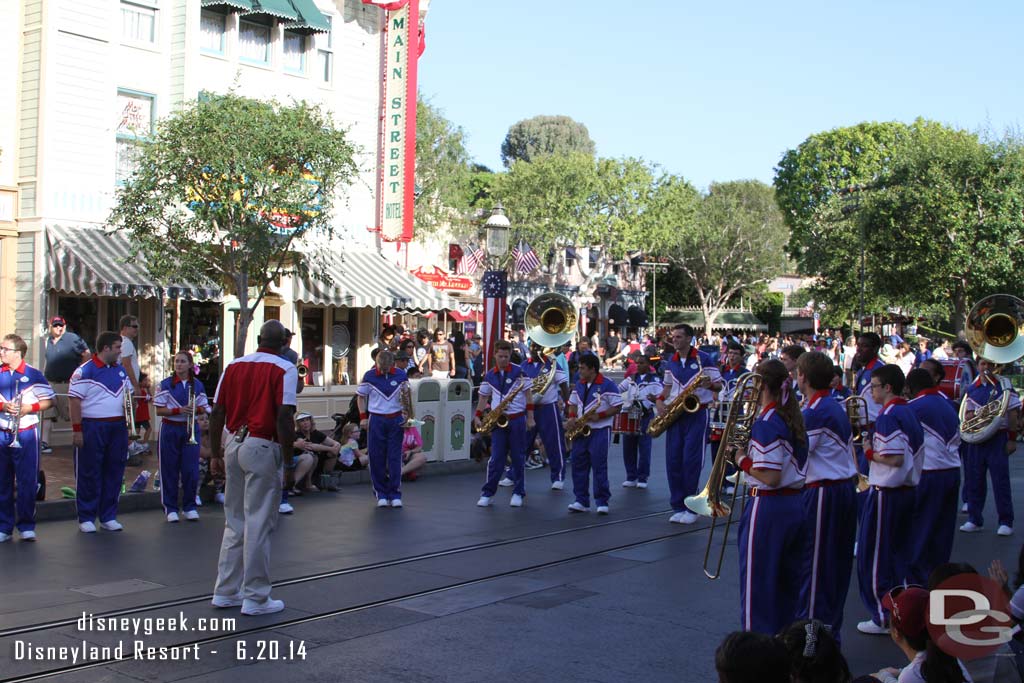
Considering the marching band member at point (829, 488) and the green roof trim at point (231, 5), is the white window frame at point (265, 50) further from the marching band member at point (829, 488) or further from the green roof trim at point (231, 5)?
the marching band member at point (829, 488)

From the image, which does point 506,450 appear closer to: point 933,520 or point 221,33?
point 933,520

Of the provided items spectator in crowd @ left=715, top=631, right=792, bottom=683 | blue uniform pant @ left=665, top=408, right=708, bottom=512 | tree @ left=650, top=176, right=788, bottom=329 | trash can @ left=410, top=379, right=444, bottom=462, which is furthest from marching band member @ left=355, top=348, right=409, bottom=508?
tree @ left=650, top=176, right=788, bottom=329

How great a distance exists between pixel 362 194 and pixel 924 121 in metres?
40.9

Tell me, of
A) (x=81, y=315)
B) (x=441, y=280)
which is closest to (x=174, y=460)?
(x=81, y=315)

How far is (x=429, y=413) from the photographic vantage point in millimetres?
15664

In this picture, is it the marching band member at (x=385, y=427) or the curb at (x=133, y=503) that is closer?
the curb at (x=133, y=503)

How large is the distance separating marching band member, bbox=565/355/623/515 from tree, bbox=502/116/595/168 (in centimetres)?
7751

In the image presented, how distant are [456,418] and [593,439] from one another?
4.60 m

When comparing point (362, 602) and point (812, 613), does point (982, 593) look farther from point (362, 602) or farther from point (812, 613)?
point (362, 602)

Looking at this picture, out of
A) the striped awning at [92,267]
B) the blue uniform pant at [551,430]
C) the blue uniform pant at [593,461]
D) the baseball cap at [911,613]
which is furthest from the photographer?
the striped awning at [92,267]

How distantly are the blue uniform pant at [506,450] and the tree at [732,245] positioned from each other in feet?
164

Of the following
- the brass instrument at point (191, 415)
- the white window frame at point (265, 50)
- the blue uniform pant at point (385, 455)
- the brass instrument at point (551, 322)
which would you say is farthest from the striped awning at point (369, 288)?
the brass instrument at point (191, 415)

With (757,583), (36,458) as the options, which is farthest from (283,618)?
(36,458)

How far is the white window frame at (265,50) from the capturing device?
2327 cm
